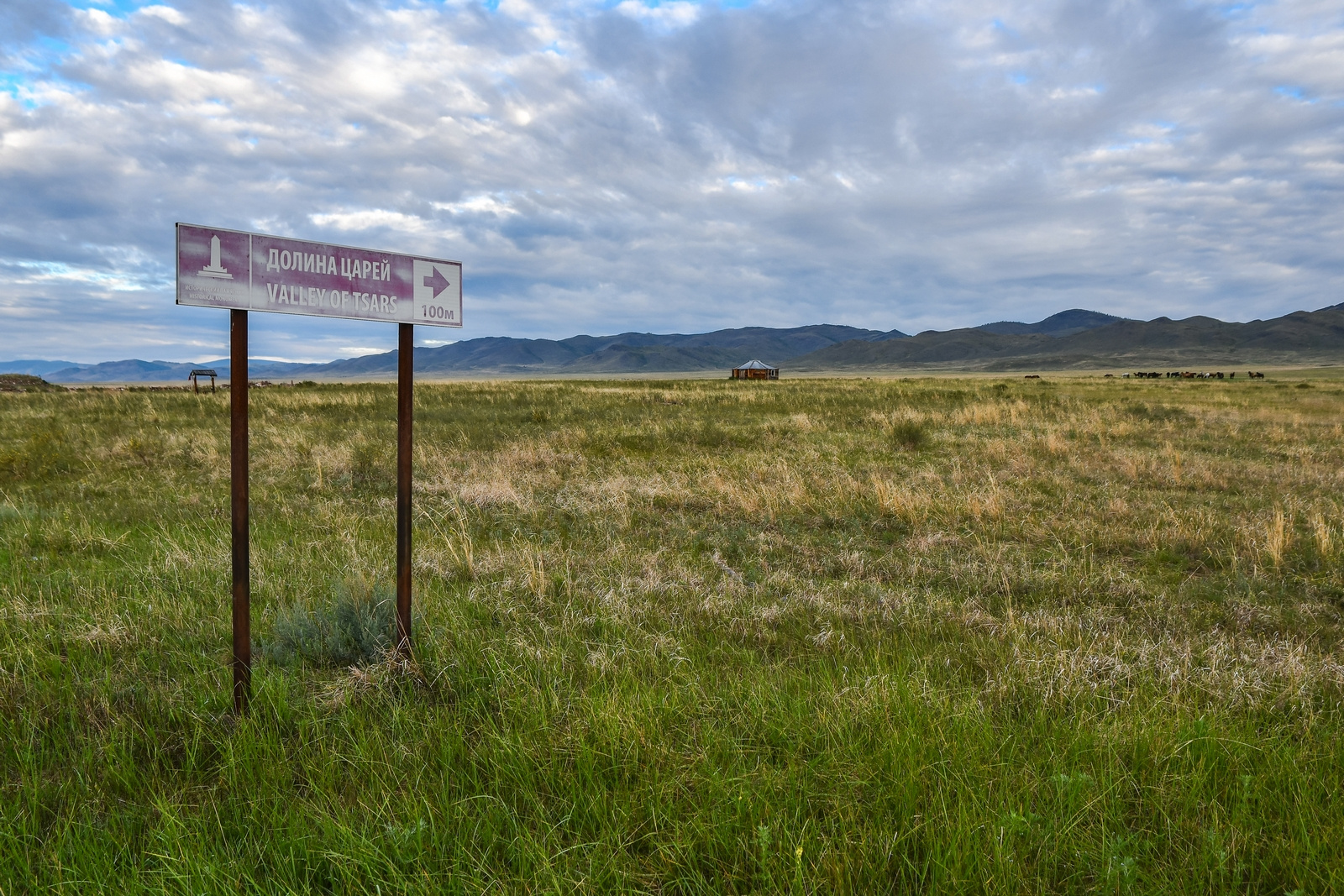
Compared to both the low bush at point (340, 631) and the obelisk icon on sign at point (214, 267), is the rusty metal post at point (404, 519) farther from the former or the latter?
the obelisk icon on sign at point (214, 267)

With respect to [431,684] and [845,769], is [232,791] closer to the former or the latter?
[431,684]

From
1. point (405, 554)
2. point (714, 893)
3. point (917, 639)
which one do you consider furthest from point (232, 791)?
point (917, 639)

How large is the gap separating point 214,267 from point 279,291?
0.25m

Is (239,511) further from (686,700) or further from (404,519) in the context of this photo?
(686,700)

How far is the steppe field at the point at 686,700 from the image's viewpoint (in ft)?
7.23

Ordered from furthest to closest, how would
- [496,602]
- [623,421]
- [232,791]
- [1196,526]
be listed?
[623,421] → [1196,526] → [496,602] → [232,791]

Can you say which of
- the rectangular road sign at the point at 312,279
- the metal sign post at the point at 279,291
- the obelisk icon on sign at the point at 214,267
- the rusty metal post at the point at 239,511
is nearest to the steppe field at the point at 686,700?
the rusty metal post at the point at 239,511

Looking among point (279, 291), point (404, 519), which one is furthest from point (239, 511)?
point (279, 291)

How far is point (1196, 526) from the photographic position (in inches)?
287

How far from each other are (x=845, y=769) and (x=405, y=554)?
8.40 feet

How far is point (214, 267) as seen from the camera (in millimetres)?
2799

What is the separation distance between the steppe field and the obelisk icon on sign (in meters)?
1.98

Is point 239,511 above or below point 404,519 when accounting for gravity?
above

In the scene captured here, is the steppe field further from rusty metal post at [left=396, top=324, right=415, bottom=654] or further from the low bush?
rusty metal post at [left=396, top=324, right=415, bottom=654]
